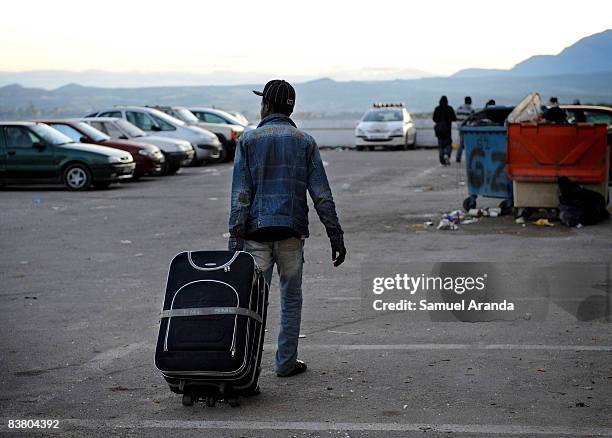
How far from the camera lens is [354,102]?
595 feet

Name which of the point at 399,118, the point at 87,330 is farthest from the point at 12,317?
the point at 399,118

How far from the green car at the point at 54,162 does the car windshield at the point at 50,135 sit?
0.8 inches

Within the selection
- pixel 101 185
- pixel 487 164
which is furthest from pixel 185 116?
pixel 487 164

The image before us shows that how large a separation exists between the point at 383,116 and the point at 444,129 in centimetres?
937

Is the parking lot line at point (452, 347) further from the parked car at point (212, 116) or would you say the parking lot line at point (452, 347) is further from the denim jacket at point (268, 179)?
the parked car at point (212, 116)

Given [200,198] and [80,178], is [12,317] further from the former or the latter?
[80,178]

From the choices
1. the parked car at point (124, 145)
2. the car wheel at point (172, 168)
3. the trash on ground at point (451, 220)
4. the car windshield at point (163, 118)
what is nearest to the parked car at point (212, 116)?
the car windshield at point (163, 118)

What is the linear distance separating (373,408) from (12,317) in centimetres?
427

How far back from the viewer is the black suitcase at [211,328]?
6.08m

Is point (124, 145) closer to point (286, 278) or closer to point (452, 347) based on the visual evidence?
A: point (452, 347)

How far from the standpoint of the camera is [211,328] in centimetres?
614

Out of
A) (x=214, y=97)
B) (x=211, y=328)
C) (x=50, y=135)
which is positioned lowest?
(x=214, y=97)

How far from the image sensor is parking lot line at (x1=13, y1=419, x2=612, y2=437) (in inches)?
225

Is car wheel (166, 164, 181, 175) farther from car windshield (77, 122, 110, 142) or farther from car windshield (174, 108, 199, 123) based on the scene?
car windshield (174, 108, 199, 123)
